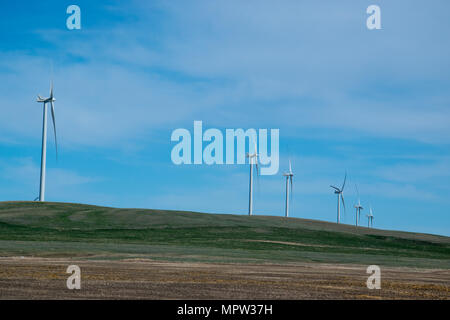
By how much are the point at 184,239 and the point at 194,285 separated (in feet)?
170

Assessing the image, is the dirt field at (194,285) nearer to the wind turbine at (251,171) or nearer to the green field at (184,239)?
the green field at (184,239)

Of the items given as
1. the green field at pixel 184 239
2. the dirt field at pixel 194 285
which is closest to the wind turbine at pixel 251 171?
the green field at pixel 184 239

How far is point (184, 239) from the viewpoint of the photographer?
81375 millimetres

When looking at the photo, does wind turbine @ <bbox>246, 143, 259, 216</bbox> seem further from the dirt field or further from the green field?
the dirt field

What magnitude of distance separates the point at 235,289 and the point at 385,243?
2739 inches

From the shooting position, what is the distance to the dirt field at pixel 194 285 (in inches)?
1001

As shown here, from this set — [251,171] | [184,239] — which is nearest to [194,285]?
[184,239]

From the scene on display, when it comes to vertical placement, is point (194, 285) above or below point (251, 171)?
below

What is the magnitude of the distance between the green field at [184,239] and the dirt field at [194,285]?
14.8m

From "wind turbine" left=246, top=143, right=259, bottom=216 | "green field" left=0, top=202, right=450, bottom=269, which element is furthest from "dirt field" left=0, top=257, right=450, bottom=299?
"wind turbine" left=246, top=143, right=259, bottom=216

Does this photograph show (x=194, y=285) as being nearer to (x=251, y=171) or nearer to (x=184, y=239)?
(x=184, y=239)

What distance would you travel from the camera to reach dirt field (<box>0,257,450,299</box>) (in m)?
25.4
